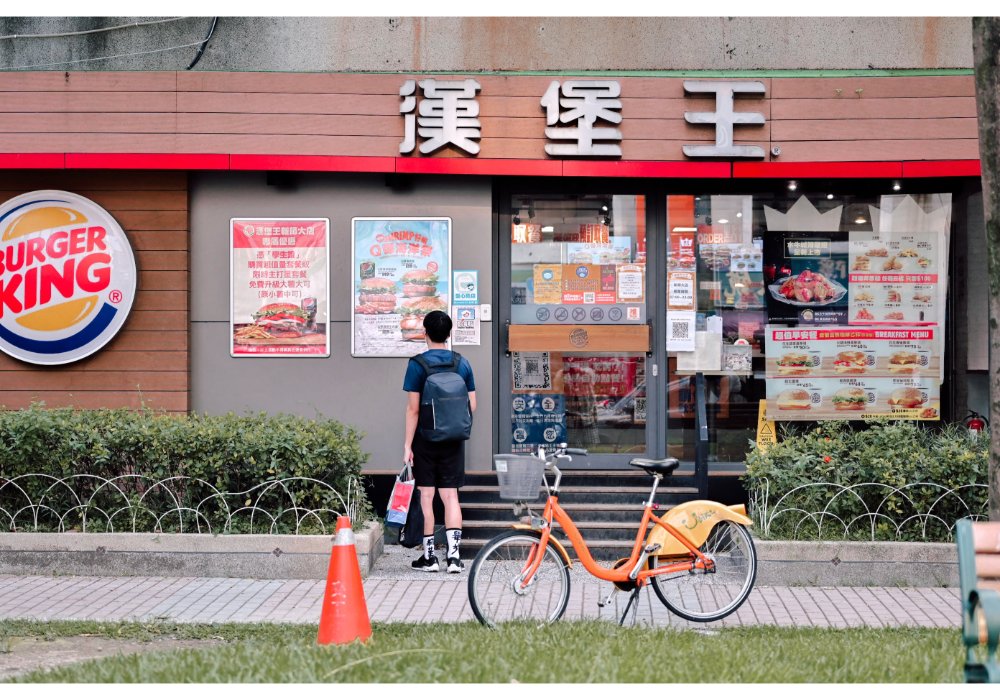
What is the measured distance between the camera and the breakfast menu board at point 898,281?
10234 millimetres

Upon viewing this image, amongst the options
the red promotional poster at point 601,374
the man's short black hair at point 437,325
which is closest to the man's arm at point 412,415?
the man's short black hair at point 437,325

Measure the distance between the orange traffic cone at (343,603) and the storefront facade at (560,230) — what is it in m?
3.99

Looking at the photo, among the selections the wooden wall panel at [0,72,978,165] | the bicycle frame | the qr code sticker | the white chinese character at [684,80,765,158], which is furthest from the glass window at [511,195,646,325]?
the bicycle frame

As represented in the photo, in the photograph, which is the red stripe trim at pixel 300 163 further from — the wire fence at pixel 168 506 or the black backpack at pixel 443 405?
the wire fence at pixel 168 506

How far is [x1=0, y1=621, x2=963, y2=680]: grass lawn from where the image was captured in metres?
4.73

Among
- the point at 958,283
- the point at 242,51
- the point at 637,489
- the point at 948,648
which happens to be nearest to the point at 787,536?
the point at 637,489

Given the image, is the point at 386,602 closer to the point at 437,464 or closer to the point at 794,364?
the point at 437,464

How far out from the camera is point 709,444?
10312mm

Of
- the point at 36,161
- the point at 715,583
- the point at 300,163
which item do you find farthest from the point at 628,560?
the point at 36,161

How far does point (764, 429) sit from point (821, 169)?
8.27 feet

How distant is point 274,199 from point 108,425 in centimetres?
271

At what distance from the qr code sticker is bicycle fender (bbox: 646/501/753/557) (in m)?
3.65

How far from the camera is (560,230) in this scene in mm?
10367

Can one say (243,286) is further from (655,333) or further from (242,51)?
(655,333)
